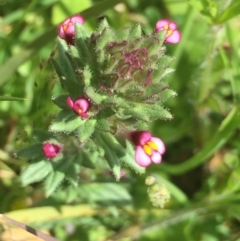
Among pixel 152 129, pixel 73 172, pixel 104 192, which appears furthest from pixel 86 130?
pixel 152 129

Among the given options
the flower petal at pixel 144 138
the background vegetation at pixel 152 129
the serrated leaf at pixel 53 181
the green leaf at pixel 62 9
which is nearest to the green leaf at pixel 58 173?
the serrated leaf at pixel 53 181

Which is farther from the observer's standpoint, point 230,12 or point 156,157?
point 230,12

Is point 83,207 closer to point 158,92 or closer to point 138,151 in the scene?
point 138,151

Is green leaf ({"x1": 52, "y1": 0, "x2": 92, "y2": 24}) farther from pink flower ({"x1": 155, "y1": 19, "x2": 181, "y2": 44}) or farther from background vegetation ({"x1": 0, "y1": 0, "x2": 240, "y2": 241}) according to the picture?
pink flower ({"x1": 155, "y1": 19, "x2": 181, "y2": 44})

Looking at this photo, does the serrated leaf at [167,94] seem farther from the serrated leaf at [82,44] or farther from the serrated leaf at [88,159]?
the serrated leaf at [88,159]

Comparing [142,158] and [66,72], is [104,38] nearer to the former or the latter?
[66,72]

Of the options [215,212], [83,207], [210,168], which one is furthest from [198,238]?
[83,207]
